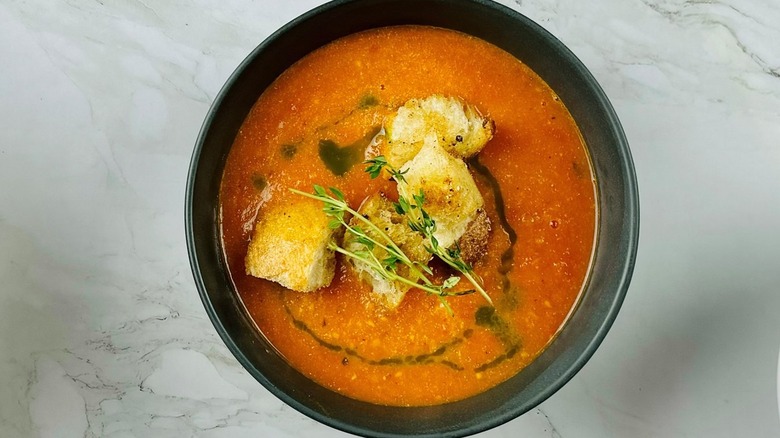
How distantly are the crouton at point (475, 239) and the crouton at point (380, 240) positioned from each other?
9 centimetres

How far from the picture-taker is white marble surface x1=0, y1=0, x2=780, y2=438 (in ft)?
6.81

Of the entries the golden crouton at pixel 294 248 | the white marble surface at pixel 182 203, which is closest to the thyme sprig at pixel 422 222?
the golden crouton at pixel 294 248

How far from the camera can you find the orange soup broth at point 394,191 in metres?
1.84

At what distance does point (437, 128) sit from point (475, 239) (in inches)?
11.0

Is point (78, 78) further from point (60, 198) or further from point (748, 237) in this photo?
point (748, 237)

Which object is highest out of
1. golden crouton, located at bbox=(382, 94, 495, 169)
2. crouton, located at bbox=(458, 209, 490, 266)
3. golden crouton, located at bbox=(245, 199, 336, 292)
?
golden crouton, located at bbox=(382, 94, 495, 169)

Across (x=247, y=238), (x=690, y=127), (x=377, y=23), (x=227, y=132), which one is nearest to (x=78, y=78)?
(x=227, y=132)

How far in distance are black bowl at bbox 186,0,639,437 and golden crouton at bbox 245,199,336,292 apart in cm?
14

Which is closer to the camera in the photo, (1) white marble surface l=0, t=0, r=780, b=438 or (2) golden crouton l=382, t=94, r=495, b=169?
(2) golden crouton l=382, t=94, r=495, b=169

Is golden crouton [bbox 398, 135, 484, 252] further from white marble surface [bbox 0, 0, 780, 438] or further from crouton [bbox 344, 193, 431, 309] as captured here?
white marble surface [bbox 0, 0, 780, 438]

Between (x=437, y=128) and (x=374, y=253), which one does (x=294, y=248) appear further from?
(x=437, y=128)

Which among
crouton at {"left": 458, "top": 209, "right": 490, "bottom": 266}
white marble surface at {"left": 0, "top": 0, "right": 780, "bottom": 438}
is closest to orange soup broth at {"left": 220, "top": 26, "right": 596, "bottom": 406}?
crouton at {"left": 458, "top": 209, "right": 490, "bottom": 266}

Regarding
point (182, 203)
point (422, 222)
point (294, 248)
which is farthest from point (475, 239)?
point (182, 203)

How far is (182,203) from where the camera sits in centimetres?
206
